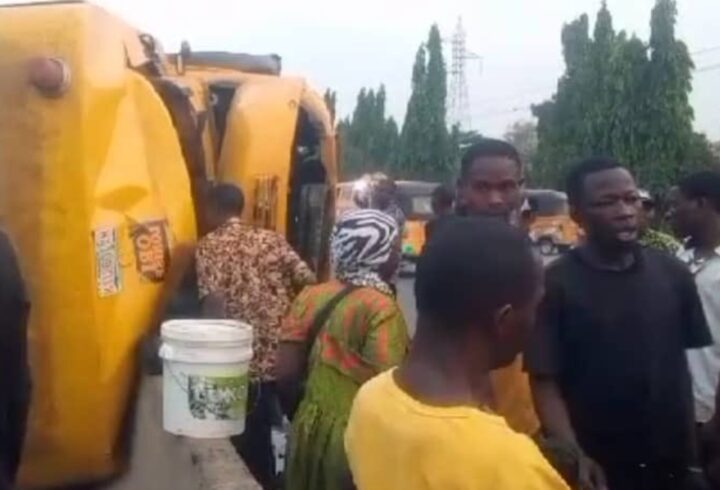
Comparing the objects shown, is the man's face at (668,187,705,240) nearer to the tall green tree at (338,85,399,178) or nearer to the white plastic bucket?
the white plastic bucket

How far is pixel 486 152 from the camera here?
194 inches

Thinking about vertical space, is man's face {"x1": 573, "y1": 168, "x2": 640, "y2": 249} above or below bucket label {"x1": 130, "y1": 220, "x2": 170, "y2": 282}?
above

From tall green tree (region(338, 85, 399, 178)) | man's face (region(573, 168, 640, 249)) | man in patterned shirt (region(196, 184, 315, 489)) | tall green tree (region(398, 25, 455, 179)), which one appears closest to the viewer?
man's face (region(573, 168, 640, 249))

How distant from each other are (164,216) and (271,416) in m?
1.25

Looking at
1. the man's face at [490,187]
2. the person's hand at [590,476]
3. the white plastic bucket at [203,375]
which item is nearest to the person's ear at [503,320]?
the person's hand at [590,476]

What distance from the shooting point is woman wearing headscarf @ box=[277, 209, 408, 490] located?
4.39 m

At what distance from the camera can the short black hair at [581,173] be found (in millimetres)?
4484

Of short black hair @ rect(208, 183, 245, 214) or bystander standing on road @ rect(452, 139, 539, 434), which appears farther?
short black hair @ rect(208, 183, 245, 214)

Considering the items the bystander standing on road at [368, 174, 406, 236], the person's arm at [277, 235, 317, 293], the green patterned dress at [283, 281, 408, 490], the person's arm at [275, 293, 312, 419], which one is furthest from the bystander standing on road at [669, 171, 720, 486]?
the bystander standing on road at [368, 174, 406, 236]

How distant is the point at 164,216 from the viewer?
593cm

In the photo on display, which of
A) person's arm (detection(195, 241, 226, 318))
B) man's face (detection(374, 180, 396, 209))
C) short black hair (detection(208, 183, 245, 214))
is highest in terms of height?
short black hair (detection(208, 183, 245, 214))

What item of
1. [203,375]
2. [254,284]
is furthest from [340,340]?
[254,284]

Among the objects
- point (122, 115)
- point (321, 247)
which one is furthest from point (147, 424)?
point (321, 247)

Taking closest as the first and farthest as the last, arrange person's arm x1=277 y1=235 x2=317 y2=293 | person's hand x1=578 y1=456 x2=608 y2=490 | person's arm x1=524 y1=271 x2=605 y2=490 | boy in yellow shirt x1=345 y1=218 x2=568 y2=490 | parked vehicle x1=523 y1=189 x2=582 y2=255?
boy in yellow shirt x1=345 y1=218 x2=568 y2=490
person's hand x1=578 y1=456 x2=608 y2=490
person's arm x1=524 y1=271 x2=605 y2=490
person's arm x1=277 y1=235 x2=317 y2=293
parked vehicle x1=523 y1=189 x2=582 y2=255
